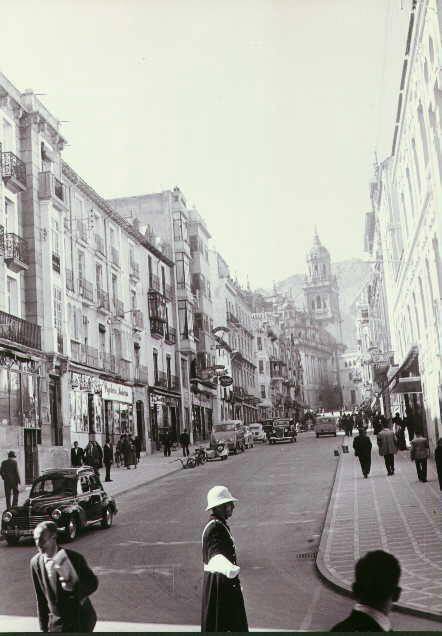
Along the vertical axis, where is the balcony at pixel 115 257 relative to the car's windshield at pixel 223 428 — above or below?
above

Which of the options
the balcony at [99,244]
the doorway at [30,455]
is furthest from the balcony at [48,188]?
the doorway at [30,455]

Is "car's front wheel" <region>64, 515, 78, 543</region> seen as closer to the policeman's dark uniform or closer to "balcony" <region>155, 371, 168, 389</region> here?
the policeman's dark uniform

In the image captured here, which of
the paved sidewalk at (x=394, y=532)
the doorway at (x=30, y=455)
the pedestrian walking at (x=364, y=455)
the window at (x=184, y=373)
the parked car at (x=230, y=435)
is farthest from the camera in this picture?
the window at (x=184, y=373)

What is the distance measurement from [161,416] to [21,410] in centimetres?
1505

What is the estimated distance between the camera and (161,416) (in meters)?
38.5

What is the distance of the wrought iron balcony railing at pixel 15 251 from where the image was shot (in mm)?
24562

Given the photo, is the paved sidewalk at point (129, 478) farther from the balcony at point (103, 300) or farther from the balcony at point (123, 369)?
the balcony at point (103, 300)

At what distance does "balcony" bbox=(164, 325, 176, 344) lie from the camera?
42156mm

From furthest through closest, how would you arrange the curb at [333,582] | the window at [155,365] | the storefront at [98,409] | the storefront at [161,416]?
1. the window at [155,365]
2. the storefront at [161,416]
3. the storefront at [98,409]
4. the curb at [333,582]

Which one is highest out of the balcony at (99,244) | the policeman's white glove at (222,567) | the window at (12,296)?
the balcony at (99,244)

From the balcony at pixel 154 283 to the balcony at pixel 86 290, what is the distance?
759 centimetres

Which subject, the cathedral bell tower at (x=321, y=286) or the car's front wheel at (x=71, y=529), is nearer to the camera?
the cathedral bell tower at (x=321, y=286)

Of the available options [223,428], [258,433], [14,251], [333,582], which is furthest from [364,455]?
[258,433]

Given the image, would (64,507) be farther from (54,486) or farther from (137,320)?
(137,320)
